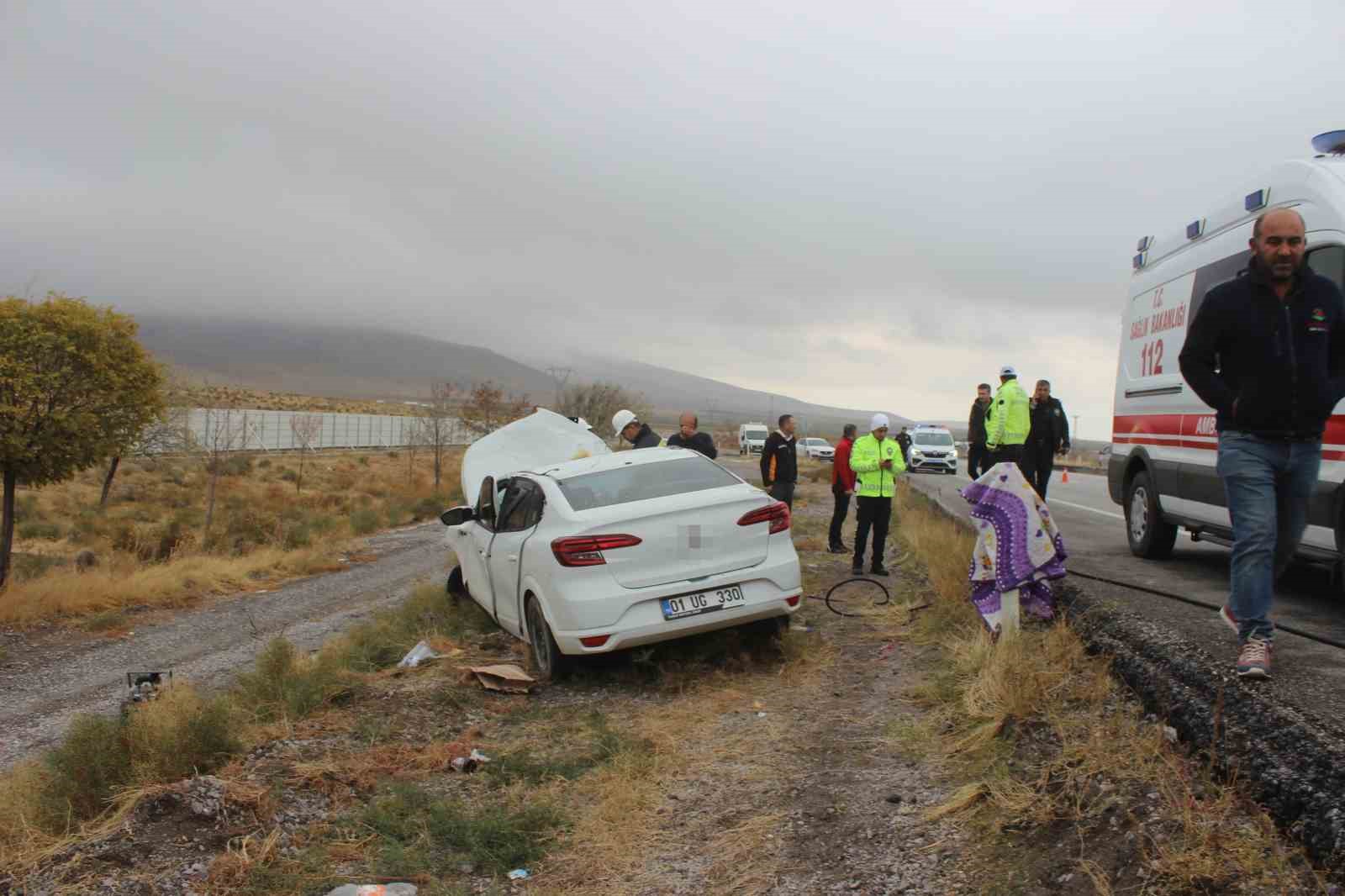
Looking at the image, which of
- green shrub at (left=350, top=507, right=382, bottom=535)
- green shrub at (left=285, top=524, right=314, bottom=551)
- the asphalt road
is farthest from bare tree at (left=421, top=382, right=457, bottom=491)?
the asphalt road

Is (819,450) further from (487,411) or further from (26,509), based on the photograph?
(26,509)

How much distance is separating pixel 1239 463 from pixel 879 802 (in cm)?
225

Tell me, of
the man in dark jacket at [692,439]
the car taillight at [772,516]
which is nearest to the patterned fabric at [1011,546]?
the car taillight at [772,516]

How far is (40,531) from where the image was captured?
23.1 m

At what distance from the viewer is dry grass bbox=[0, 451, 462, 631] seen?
1425 cm

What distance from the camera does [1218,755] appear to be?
3945mm

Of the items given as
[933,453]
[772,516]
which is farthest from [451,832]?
[933,453]

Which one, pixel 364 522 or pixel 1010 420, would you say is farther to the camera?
pixel 364 522

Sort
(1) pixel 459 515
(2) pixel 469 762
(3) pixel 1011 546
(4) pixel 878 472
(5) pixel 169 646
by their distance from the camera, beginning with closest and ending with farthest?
(2) pixel 469 762 → (3) pixel 1011 546 → (1) pixel 459 515 → (4) pixel 878 472 → (5) pixel 169 646

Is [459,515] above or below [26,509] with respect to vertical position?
above

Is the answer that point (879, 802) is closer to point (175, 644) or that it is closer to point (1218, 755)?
point (1218, 755)

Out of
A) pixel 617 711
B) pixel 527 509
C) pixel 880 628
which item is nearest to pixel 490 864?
pixel 617 711

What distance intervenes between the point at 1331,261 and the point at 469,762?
6.14 meters

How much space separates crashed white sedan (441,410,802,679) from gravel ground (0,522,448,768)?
3670mm
